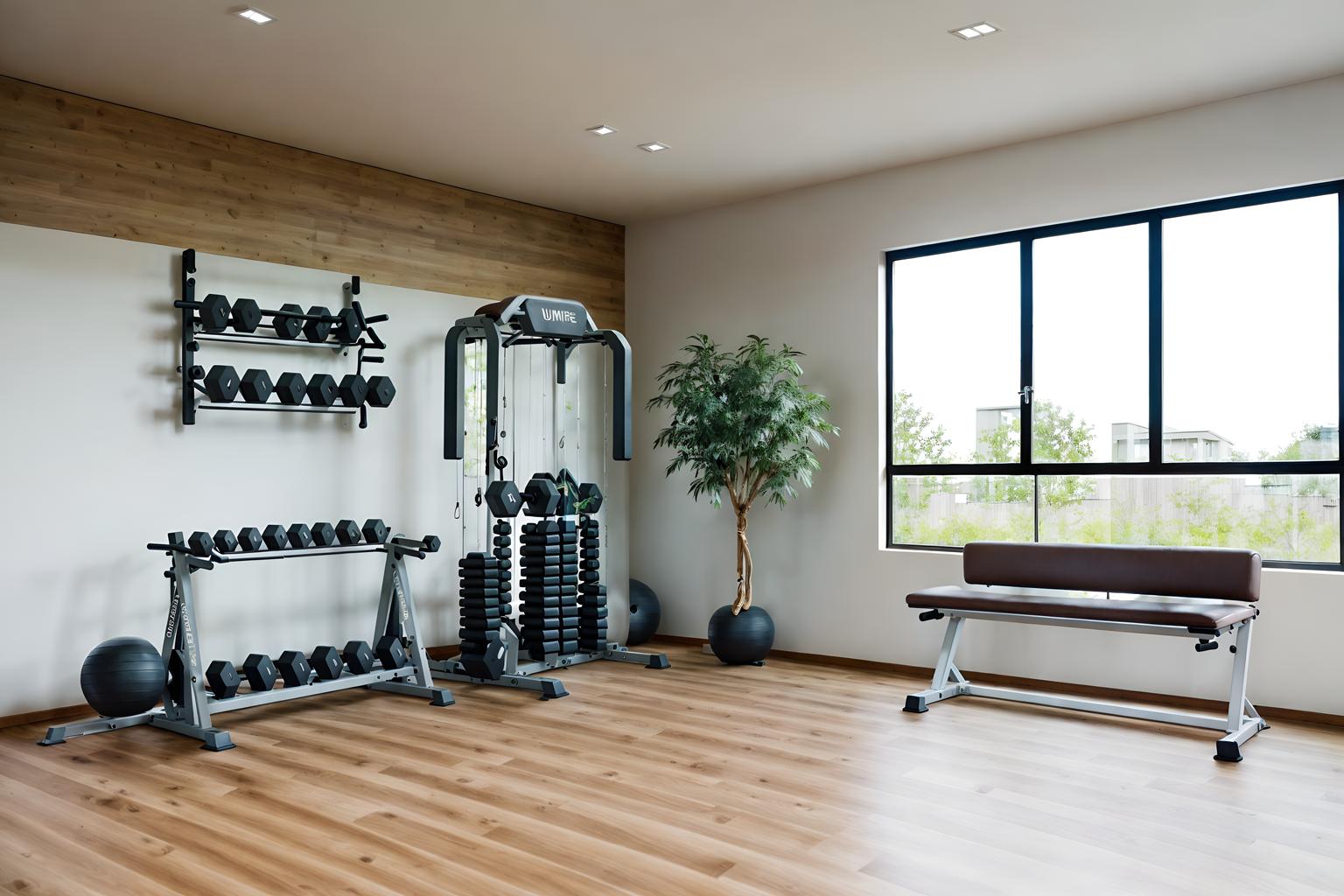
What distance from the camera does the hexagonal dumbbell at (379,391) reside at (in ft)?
18.0

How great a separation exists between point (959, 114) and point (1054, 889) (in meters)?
3.54

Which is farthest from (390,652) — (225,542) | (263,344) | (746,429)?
(746,429)

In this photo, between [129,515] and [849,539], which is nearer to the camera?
[129,515]

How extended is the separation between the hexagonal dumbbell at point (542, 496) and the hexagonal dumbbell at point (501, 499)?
107 mm

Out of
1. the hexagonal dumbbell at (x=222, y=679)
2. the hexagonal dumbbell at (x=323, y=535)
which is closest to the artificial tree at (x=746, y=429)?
the hexagonal dumbbell at (x=323, y=535)

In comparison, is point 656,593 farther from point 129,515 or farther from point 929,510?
point 129,515

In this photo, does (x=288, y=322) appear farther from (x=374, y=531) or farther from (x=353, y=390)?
(x=374, y=531)

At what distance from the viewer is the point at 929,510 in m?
5.73

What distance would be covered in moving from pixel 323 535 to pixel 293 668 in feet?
2.10

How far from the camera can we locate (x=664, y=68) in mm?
4367

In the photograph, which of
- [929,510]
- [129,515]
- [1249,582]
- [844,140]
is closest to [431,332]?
[129,515]

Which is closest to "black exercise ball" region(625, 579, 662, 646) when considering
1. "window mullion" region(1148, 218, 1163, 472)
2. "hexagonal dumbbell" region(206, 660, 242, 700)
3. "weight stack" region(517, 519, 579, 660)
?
"weight stack" region(517, 519, 579, 660)

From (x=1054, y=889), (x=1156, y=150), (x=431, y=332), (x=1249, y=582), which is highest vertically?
(x=1156, y=150)

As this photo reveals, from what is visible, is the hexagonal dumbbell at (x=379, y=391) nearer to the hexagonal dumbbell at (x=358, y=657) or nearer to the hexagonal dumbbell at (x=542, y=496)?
the hexagonal dumbbell at (x=542, y=496)
